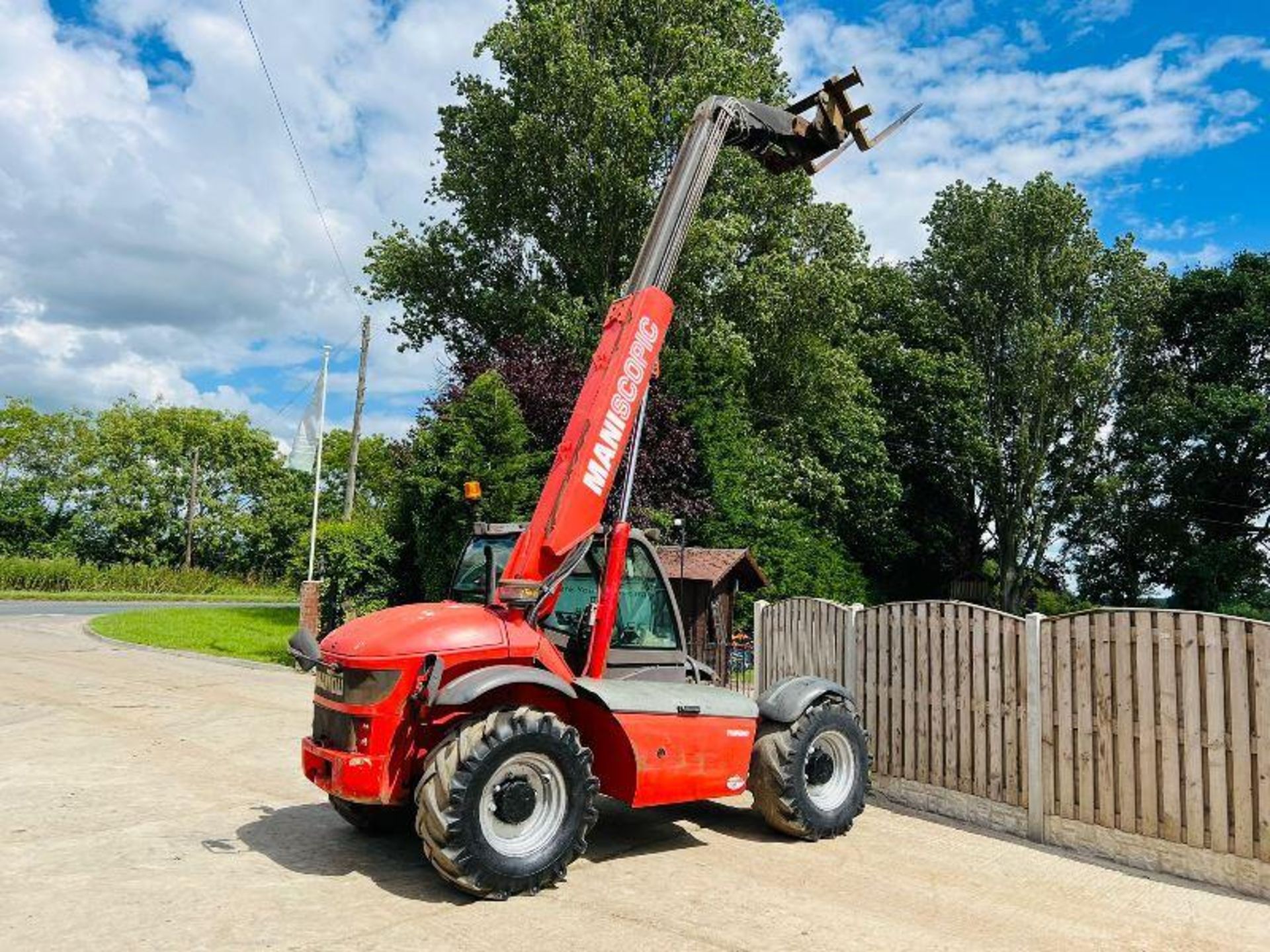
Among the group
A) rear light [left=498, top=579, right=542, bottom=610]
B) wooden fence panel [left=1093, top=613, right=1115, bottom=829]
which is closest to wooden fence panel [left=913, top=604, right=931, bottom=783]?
wooden fence panel [left=1093, top=613, right=1115, bottom=829]

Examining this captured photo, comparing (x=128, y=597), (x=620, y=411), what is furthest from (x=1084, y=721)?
(x=128, y=597)

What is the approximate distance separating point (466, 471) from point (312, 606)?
5.05m

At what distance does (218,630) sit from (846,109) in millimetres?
21427

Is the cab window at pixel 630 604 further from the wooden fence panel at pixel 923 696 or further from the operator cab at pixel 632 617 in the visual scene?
the wooden fence panel at pixel 923 696

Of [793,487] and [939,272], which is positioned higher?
[939,272]

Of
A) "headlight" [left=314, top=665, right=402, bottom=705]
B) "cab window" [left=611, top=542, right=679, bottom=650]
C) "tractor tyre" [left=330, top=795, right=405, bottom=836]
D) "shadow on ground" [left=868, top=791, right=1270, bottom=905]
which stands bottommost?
"shadow on ground" [left=868, top=791, right=1270, bottom=905]

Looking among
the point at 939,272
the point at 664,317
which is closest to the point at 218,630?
the point at 664,317

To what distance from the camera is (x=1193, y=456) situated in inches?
1207

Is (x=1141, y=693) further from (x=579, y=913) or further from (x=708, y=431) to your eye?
(x=708, y=431)

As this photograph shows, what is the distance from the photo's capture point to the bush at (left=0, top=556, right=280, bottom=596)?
40656mm

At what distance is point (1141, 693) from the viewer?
643 centimetres

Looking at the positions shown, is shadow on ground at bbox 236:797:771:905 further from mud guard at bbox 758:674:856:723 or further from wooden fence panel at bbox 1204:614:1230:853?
wooden fence panel at bbox 1204:614:1230:853

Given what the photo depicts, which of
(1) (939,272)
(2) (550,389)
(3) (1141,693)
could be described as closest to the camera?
(3) (1141,693)

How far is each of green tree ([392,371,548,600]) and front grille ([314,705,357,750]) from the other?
37.1ft
